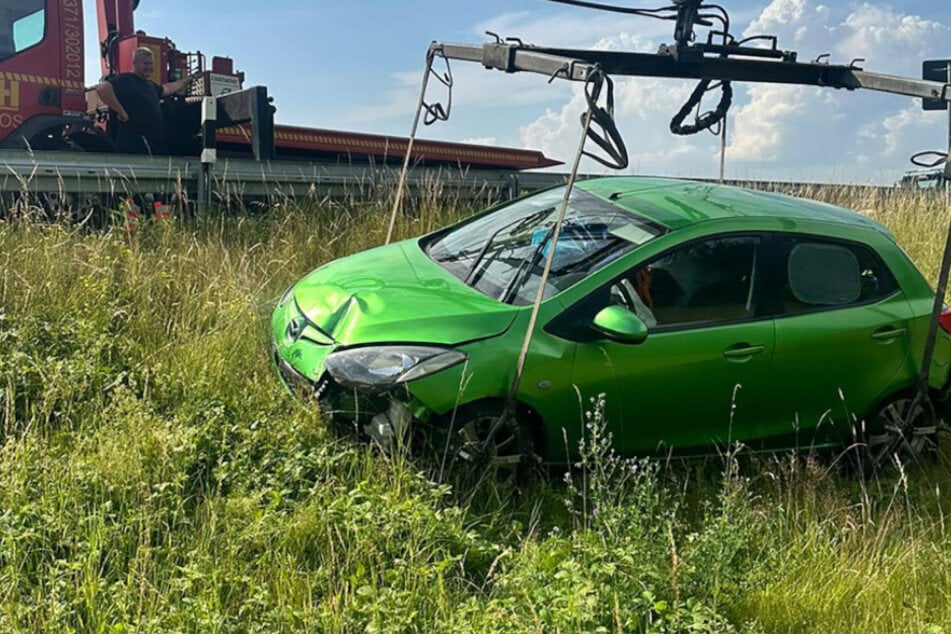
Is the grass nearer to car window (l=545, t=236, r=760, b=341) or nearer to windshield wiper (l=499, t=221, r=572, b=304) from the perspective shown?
car window (l=545, t=236, r=760, b=341)

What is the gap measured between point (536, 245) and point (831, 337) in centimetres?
166

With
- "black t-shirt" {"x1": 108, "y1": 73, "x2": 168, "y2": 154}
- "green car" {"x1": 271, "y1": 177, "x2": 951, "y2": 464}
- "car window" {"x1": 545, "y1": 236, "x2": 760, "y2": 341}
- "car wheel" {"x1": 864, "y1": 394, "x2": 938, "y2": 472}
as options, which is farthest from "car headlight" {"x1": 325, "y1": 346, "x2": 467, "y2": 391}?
"black t-shirt" {"x1": 108, "y1": 73, "x2": 168, "y2": 154}

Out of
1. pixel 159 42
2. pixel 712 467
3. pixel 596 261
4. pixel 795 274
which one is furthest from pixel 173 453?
pixel 159 42

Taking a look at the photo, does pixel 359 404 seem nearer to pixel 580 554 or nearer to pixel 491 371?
pixel 491 371

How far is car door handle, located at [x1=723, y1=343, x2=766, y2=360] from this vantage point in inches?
154

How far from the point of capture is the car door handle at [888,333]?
13.8 feet

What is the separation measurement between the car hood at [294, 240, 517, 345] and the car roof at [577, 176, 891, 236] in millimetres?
1089

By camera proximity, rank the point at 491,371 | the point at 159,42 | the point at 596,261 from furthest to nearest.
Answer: the point at 159,42, the point at 596,261, the point at 491,371

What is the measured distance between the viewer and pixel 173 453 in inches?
137

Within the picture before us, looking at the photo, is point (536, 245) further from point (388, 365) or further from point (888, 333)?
point (888, 333)

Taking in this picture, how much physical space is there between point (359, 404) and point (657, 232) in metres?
1.77

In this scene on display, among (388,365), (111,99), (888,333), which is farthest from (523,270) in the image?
(111,99)

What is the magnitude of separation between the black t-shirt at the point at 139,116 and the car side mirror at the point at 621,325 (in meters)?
6.57

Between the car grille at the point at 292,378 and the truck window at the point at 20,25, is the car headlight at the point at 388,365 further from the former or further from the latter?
the truck window at the point at 20,25
